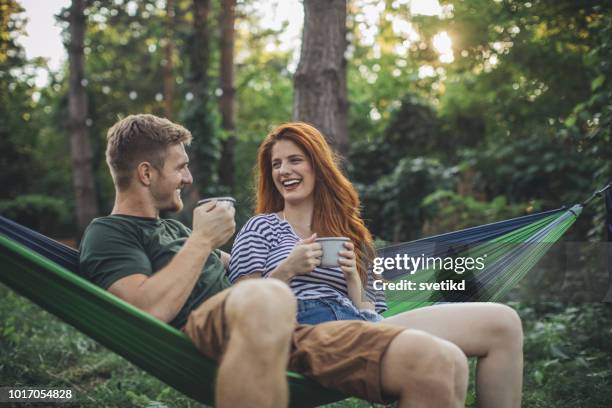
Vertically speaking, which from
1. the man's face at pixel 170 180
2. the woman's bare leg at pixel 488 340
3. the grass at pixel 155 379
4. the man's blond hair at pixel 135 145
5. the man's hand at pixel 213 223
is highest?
the man's blond hair at pixel 135 145

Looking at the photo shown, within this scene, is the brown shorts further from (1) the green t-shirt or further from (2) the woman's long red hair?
(2) the woman's long red hair

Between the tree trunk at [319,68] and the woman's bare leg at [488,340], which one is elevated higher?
the tree trunk at [319,68]

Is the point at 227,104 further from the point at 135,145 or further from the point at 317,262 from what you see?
the point at 317,262

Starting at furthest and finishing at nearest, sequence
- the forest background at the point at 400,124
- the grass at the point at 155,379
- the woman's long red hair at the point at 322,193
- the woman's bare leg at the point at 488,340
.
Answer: the forest background at the point at 400,124 → the grass at the point at 155,379 → the woman's long red hair at the point at 322,193 → the woman's bare leg at the point at 488,340

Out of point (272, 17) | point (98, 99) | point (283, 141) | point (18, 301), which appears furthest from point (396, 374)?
point (98, 99)

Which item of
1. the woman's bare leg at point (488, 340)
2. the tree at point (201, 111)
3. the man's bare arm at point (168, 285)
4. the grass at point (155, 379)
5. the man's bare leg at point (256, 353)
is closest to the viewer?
the man's bare leg at point (256, 353)

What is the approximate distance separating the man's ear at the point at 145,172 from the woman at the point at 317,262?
1.28ft

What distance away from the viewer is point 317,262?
1779 mm

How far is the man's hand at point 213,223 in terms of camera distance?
5.38 feet

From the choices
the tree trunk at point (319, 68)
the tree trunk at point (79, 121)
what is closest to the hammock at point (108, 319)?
the tree trunk at point (319, 68)

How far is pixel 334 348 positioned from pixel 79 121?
7.46m

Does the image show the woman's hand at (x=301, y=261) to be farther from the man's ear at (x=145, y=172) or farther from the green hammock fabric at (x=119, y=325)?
the man's ear at (x=145, y=172)

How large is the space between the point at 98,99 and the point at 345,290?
507 inches

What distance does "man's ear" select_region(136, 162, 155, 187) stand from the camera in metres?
1.77
